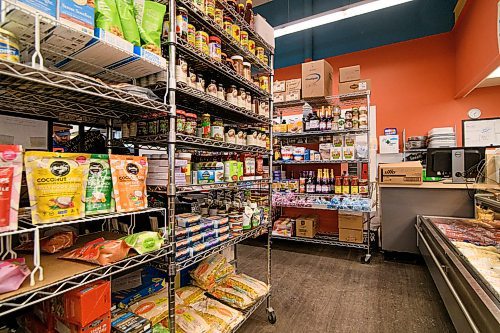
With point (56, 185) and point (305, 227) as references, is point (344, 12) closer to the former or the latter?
point (305, 227)

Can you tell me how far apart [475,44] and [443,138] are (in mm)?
1445

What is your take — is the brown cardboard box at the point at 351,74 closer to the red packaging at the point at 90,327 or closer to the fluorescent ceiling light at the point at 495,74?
the fluorescent ceiling light at the point at 495,74

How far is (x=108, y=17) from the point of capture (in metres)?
1.00

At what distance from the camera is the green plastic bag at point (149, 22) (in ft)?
3.81

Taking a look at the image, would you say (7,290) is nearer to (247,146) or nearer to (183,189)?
(183,189)

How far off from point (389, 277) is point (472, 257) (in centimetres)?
146

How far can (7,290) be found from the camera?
0.73 meters

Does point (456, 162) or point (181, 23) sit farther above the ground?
point (181, 23)

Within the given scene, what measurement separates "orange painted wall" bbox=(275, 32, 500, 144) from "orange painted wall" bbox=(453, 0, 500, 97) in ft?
0.66

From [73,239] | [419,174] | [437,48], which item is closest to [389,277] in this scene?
[419,174]

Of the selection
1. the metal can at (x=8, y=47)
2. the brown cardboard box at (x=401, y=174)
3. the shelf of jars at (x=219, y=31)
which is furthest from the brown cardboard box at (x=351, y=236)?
the metal can at (x=8, y=47)

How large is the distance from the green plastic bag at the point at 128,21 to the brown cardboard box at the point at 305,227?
3.59 metres

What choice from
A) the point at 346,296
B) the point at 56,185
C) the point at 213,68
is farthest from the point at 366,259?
the point at 56,185

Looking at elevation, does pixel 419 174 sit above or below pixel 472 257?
above
